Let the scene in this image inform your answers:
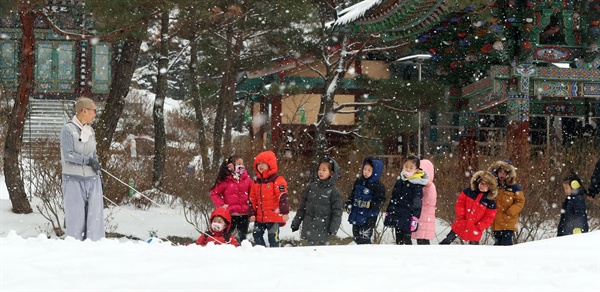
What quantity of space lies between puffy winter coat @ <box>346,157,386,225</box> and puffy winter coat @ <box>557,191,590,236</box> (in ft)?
7.95

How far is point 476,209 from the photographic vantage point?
833 centimetres

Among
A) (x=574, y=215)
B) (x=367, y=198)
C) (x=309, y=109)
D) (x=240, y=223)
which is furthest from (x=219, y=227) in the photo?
(x=309, y=109)

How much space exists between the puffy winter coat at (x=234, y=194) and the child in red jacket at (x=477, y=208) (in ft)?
7.69

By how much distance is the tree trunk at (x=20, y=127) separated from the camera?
11.9 m

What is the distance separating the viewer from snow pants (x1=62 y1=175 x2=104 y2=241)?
7.09m

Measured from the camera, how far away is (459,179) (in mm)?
12219

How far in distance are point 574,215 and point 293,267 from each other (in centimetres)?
554

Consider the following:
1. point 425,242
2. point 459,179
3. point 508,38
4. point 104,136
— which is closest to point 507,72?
point 508,38

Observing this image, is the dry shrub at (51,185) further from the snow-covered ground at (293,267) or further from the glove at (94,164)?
the snow-covered ground at (293,267)

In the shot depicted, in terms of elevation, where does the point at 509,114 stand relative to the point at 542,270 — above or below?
above

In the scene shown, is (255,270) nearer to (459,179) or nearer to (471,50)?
(459,179)

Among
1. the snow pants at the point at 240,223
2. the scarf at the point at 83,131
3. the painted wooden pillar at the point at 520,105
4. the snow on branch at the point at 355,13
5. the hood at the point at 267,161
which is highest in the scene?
the snow on branch at the point at 355,13

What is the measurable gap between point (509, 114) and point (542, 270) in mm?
9049

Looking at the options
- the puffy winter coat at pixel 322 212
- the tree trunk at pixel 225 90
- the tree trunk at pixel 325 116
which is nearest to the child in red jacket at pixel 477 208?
the puffy winter coat at pixel 322 212
